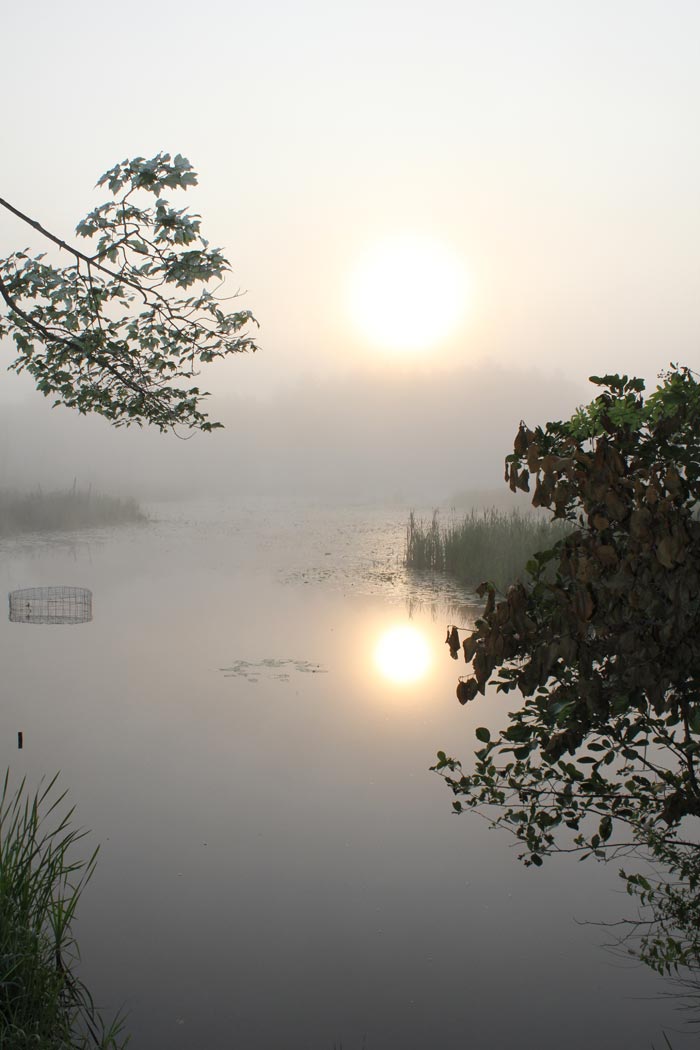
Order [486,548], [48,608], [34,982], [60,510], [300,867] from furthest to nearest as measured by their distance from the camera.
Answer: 1. [60,510]
2. [486,548]
3. [48,608]
4. [300,867]
5. [34,982]

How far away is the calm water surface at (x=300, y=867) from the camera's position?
301 centimetres

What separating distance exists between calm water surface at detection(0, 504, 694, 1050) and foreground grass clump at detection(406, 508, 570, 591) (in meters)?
3.10

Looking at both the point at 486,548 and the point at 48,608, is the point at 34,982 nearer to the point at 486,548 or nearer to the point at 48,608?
the point at 48,608

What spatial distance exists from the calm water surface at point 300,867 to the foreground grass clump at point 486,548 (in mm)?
3102

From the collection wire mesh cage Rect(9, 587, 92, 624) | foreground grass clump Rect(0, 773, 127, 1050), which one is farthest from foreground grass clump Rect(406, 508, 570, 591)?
foreground grass clump Rect(0, 773, 127, 1050)

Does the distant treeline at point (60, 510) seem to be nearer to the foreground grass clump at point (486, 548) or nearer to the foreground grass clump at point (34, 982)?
the foreground grass clump at point (486, 548)

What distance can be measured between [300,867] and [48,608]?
19.5 ft

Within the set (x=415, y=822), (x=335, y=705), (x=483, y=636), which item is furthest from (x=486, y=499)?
(x=483, y=636)

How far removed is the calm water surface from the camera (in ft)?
9.89

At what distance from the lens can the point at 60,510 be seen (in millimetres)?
23188

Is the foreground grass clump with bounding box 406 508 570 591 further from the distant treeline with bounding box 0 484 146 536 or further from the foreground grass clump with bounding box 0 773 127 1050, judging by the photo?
the distant treeline with bounding box 0 484 146 536

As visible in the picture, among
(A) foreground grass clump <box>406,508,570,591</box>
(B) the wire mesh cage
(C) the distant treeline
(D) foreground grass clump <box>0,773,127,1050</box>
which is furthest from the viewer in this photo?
(C) the distant treeline

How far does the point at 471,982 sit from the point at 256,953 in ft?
2.64

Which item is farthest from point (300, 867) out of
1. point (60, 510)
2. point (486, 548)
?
point (60, 510)
